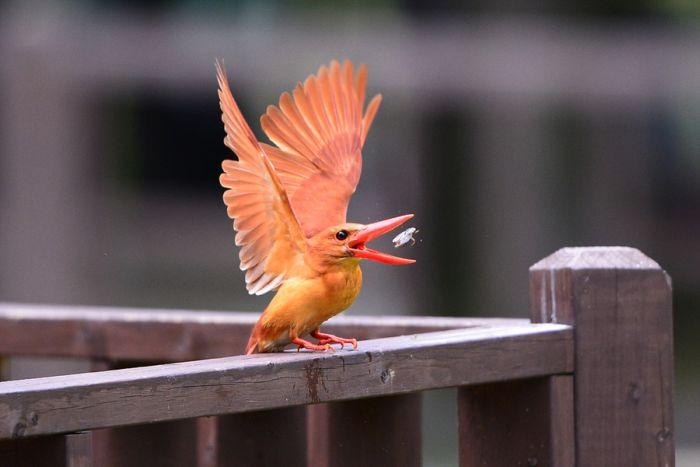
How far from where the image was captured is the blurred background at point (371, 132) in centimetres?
995

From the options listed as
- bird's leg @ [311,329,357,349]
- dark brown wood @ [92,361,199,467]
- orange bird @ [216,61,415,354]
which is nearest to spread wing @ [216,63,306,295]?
orange bird @ [216,61,415,354]

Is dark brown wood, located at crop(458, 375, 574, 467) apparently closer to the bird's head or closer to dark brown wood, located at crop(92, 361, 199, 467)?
the bird's head

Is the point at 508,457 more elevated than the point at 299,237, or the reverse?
the point at 299,237

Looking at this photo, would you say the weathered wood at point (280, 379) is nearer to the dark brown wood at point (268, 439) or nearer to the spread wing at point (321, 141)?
the dark brown wood at point (268, 439)

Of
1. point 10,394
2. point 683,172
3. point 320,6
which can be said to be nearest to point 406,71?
point 320,6

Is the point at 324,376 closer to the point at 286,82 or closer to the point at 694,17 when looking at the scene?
the point at 286,82

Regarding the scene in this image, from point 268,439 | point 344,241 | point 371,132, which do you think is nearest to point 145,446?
point 268,439

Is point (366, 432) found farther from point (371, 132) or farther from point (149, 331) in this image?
point (371, 132)

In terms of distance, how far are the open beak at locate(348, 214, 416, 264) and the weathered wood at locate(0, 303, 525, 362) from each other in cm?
59

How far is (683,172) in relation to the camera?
49.2 feet

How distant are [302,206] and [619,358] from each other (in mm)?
637

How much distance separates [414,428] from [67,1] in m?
9.50

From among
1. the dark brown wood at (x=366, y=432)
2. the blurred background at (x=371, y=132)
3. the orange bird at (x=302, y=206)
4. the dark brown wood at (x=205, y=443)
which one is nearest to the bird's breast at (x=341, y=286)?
the orange bird at (x=302, y=206)

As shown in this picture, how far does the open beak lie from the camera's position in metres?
2.09
